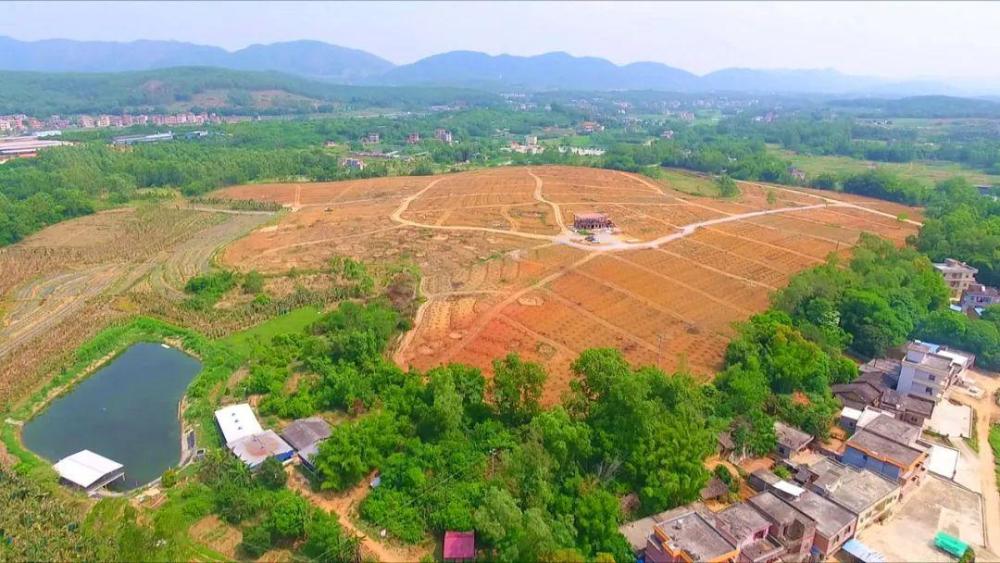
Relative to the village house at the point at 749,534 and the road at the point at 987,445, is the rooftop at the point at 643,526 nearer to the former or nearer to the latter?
the village house at the point at 749,534

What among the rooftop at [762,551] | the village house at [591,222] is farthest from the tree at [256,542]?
the village house at [591,222]

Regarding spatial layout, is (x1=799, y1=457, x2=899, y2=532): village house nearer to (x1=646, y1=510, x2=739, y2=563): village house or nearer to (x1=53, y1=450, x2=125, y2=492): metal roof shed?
(x1=646, y1=510, x2=739, y2=563): village house

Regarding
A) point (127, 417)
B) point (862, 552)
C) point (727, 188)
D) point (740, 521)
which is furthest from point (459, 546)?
point (727, 188)

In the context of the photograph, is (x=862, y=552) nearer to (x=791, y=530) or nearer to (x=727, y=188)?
(x=791, y=530)

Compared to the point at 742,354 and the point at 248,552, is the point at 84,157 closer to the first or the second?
the point at 248,552

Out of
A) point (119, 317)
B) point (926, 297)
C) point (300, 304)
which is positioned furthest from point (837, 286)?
point (119, 317)

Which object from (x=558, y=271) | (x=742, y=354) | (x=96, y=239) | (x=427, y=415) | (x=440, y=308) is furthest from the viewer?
(x=96, y=239)
